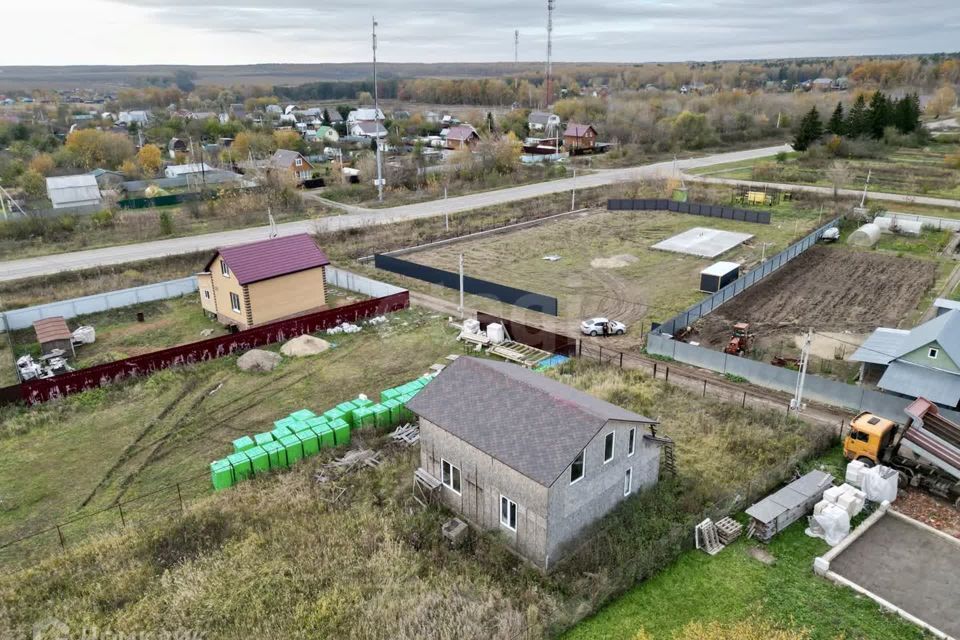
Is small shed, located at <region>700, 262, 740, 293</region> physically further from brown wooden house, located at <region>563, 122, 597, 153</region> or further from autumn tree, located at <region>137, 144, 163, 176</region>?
autumn tree, located at <region>137, 144, 163, 176</region>

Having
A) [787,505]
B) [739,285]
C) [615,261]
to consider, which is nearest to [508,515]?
[787,505]

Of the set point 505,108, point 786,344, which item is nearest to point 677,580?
point 786,344

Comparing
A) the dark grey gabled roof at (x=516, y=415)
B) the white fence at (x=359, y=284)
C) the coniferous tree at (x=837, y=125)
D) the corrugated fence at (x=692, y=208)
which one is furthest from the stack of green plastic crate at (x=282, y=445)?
the coniferous tree at (x=837, y=125)

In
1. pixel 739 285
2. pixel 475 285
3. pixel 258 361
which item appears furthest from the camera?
pixel 475 285

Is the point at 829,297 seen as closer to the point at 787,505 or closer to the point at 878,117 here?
the point at 787,505

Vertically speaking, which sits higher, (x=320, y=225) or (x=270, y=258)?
(x=270, y=258)

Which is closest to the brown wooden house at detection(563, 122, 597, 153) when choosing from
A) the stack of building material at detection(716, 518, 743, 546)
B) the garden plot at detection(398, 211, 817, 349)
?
the garden plot at detection(398, 211, 817, 349)

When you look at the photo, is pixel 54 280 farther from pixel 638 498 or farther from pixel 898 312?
pixel 898 312
